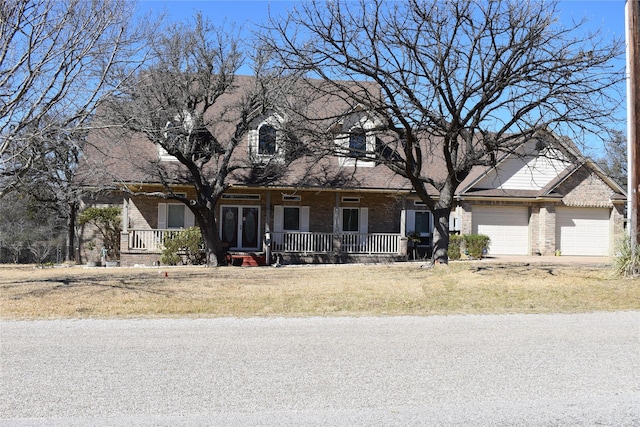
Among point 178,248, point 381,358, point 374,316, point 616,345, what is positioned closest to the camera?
point 381,358

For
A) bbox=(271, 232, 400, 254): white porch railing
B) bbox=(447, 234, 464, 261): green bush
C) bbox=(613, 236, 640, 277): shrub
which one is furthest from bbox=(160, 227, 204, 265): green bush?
bbox=(613, 236, 640, 277): shrub

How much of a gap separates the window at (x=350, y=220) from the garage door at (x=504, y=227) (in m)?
4.94

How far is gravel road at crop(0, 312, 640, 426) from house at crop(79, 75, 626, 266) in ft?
42.4

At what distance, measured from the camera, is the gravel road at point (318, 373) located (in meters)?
5.41

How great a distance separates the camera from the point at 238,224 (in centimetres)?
2455

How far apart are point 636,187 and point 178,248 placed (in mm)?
14586

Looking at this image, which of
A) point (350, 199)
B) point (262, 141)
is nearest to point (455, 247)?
point (350, 199)

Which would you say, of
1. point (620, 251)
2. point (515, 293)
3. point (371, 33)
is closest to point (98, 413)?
point (515, 293)

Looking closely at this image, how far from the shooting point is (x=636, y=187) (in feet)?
49.0

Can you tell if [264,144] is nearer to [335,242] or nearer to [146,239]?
[335,242]

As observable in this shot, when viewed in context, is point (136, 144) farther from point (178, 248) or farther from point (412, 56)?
point (412, 56)

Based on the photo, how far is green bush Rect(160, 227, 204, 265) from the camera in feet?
71.0

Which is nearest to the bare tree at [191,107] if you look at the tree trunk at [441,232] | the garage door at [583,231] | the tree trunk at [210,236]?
the tree trunk at [210,236]

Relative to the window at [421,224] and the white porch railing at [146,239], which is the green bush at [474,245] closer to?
the window at [421,224]
